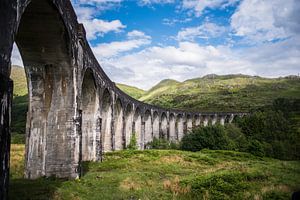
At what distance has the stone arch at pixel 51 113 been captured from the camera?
592 inches

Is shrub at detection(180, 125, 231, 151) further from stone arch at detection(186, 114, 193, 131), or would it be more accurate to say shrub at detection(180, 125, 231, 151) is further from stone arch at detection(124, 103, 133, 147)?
stone arch at detection(186, 114, 193, 131)

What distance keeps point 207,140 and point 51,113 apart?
32218 millimetres

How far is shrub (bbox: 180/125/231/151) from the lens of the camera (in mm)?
44219

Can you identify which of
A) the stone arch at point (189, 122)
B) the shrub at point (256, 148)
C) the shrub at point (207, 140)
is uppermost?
the stone arch at point (189, 122)

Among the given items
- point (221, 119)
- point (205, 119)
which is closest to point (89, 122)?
point (205, 119)

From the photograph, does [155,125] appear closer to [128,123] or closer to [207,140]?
[207,140]

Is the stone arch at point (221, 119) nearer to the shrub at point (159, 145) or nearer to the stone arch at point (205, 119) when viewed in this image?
the stone arch at point (205, 119)

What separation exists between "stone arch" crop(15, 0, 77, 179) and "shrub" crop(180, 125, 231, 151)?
31046 mm

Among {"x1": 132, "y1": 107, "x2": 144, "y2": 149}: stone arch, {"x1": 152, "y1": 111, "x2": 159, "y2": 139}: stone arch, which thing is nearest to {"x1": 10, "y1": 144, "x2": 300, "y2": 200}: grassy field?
{"x1": 132, "y1": 107, "x2": 144, "y2": 149}: stone arch

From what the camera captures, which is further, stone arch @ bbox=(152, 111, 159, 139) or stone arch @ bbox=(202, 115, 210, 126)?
stone arch @ bbox=(202, 115, 210, 126)

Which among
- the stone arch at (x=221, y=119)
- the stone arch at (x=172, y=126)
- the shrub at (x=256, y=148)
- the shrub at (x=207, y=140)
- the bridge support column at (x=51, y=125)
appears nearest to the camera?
the bridge support column at (x=51, y=125)

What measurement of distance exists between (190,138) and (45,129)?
108 feet

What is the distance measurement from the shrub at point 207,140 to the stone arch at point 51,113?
102ft

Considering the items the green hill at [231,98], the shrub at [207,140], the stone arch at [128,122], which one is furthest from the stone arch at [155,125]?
the green hill at [231,98]
